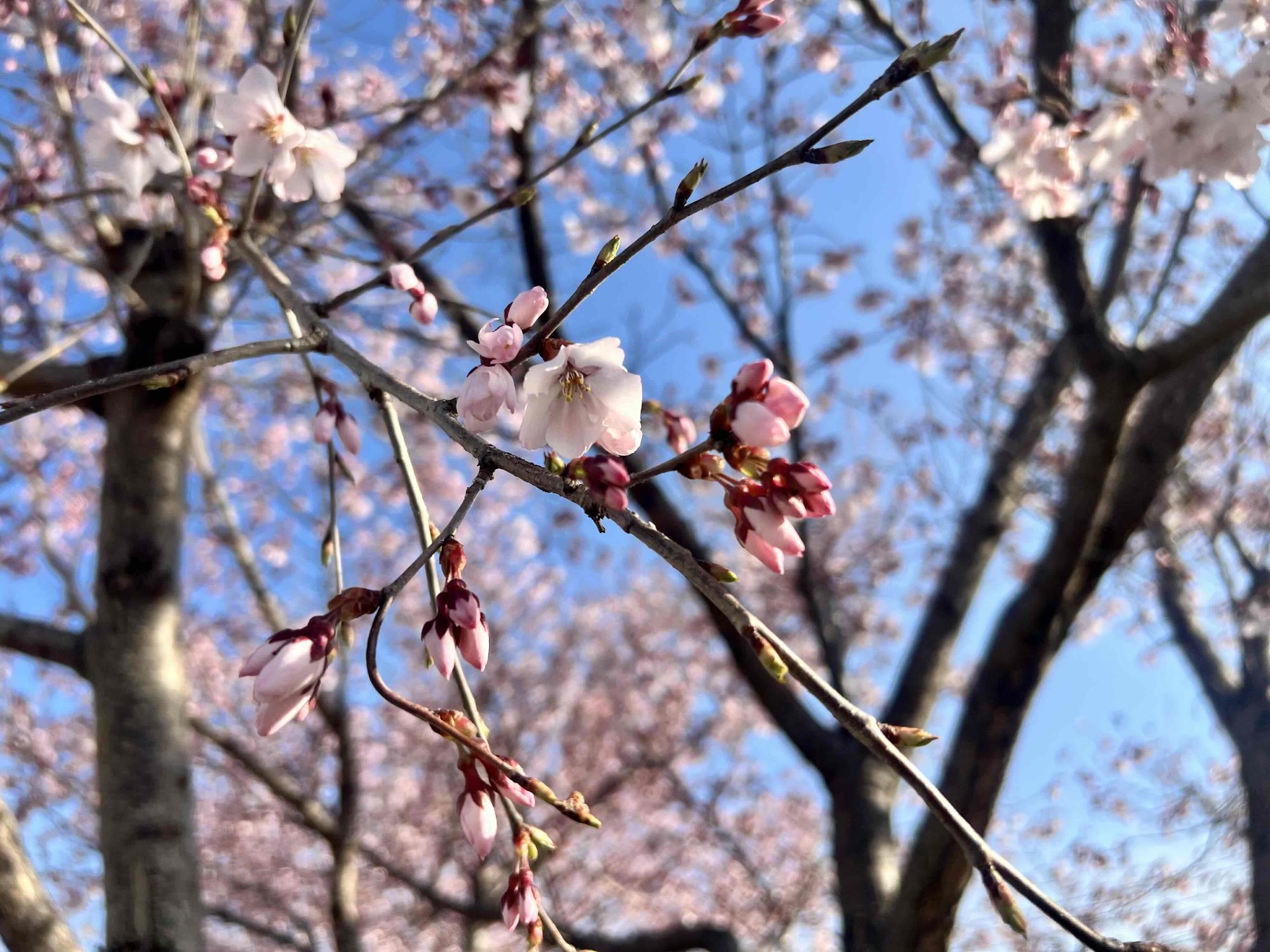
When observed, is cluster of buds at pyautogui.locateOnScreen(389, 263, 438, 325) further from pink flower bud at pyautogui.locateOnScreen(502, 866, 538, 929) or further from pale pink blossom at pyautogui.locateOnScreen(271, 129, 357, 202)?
pink flower bud at pyautogui.locateOnScreen(502, 866, 538, 929)

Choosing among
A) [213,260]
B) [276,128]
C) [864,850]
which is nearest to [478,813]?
[213,260]

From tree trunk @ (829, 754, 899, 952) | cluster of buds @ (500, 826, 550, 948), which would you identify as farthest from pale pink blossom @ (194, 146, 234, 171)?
tree trunk @ (829, 754, 899, 952)

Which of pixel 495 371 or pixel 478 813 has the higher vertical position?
pixel 495 371

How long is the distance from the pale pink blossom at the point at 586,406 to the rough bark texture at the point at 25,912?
1.80 meters

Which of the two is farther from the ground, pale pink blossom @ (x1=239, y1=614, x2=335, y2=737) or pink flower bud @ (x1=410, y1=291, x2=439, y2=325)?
pink flower bud @ (x1=410, y1=291, x2=439, y2=325)

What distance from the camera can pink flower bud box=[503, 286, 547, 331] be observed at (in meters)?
1.00

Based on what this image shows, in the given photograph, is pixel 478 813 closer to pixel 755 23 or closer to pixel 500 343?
pixel 500 343

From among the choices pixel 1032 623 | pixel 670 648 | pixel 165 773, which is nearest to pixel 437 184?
pixel 165 773

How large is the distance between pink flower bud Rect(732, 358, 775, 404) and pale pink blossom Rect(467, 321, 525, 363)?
0.27 meters

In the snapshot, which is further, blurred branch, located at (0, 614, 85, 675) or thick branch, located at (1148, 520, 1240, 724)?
thick branch, located at (1148, 520, 1240, 724)

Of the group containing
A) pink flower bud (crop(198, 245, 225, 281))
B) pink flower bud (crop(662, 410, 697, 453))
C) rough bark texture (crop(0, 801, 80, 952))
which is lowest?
rough bark texture (crop(0, 801, 80, 952))

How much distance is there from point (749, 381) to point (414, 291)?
87 centimetres

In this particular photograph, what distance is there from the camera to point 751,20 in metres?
1.48

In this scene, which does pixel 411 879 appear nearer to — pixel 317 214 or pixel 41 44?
pixel 317 214
